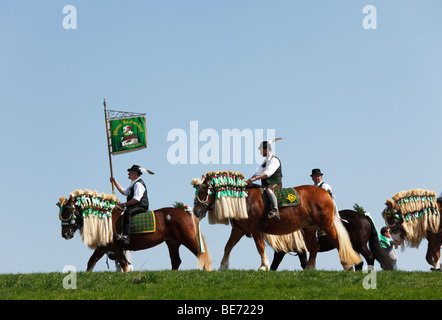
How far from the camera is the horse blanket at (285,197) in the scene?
15578 mm

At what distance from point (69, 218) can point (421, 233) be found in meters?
9.58

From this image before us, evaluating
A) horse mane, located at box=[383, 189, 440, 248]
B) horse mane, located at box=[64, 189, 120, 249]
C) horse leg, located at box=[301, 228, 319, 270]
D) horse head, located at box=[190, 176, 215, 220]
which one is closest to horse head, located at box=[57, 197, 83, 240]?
horse mane, located at box=[64, 189, 120, 249]

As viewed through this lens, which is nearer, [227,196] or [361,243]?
[227,196]

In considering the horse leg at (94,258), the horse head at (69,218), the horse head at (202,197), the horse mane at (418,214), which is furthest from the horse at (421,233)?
the horse head at (69,218)

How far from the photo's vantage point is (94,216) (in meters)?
16.3

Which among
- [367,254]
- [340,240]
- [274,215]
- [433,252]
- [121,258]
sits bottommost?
[367,254]

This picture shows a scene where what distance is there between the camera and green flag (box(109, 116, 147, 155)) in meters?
18.8

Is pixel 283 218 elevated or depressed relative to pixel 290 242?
elevated

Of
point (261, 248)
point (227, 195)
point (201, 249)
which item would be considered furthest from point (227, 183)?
point (201, 249)

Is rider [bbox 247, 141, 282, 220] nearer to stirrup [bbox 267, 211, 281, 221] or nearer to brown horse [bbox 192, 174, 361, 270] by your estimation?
stirrup [bbox 267, 211, 281, 221]

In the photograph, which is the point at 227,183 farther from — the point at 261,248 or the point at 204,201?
the point at 261,248

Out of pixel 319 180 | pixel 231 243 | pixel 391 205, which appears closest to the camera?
pixel 231 243

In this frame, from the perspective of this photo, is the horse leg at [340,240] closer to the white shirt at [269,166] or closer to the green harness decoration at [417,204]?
the white shirt at [269,166]

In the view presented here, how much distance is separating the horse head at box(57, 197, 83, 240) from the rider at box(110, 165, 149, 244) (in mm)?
1231
